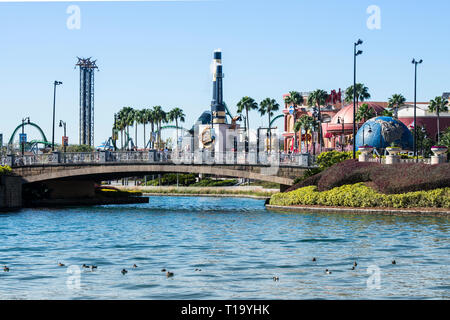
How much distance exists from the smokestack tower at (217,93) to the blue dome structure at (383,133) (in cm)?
5228

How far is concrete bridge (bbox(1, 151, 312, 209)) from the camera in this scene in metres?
65.8

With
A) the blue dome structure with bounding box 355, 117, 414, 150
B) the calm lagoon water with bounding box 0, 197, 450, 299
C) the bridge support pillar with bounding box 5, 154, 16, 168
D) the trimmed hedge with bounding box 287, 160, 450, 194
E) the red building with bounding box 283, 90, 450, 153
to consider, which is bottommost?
the calm lagoon water with bounding box 0, 197, 450, 299

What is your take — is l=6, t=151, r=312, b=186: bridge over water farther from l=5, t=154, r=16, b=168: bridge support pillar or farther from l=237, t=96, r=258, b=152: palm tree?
l=237, t=96, r=258, b=152: palm tree

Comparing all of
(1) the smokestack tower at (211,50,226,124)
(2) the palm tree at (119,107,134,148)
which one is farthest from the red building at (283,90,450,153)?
(2) the palm tree at (119,107,134,148)

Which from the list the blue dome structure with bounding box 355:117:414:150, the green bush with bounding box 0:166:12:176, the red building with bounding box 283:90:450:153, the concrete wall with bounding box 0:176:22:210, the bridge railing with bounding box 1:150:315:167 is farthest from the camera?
the red building with bounding box 283:90:450:153

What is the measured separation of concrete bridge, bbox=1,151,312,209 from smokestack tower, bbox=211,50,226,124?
6480 centimetres

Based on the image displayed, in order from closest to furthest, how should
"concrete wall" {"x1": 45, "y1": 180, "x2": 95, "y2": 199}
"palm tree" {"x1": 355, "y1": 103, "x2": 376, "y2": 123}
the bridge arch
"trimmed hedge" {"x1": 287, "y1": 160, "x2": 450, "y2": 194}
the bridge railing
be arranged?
"trimmed hedge" {"x1": 287, "y1": 160, "x2": 450, "y2": 194}, the bridge arch, the bridge railing, "concrete wall" {"x1": 45, "y1": 180, "x2": 95, "y2": 199}, "palm tree" {"x1": 355, "y1": 103, "x2": 376, "y2": 123}

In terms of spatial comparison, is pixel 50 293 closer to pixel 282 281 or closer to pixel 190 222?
pixel 282 281

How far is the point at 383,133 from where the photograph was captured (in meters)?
87.6

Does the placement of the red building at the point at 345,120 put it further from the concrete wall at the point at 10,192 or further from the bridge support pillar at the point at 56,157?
the concrete wall at the point at 10,192

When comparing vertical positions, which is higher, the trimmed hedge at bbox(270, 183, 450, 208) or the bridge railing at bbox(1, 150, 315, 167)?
the bridge railing at bbox(1, 150, 315, 167)

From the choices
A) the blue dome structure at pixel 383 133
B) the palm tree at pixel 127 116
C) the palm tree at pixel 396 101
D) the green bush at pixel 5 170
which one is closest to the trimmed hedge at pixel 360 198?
the green bush at pixel 5 170

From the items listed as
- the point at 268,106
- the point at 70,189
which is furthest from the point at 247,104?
the point at 70,189

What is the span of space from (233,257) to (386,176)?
30405 mm
